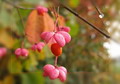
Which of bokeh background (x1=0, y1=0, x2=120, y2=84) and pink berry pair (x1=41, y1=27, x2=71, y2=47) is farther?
bokeh background (x1=0, y1=0, x2=120, y2=84)

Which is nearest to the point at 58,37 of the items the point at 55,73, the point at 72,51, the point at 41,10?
the point at 55,73

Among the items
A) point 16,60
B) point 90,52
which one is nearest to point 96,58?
point 90,52

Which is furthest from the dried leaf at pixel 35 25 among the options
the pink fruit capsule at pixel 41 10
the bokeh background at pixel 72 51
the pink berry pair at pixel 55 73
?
the bokeh background at pixel 72 51

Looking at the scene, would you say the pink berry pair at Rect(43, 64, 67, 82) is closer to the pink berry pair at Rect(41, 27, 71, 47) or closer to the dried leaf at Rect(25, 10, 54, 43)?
the pink berry pair at Rect(41, 27, 71, 47)

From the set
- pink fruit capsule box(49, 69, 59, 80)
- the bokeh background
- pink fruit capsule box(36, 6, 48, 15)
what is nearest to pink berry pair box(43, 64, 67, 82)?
pink fruit capsule box(49, 69, 59, 80)

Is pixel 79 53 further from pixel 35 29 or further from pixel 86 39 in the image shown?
pixel 35 29

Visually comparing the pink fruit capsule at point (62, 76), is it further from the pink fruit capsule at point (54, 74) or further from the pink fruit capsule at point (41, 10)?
the pink fruit capsule at point (41, 10)

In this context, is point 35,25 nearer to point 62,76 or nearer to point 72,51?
point 62,76

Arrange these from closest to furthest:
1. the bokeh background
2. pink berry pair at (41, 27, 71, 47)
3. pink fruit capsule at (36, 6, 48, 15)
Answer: pink berry pair at (41, 27, 71, 47) < pink fruit capsule at (36, 6, 48, 15) < the bokeh background
